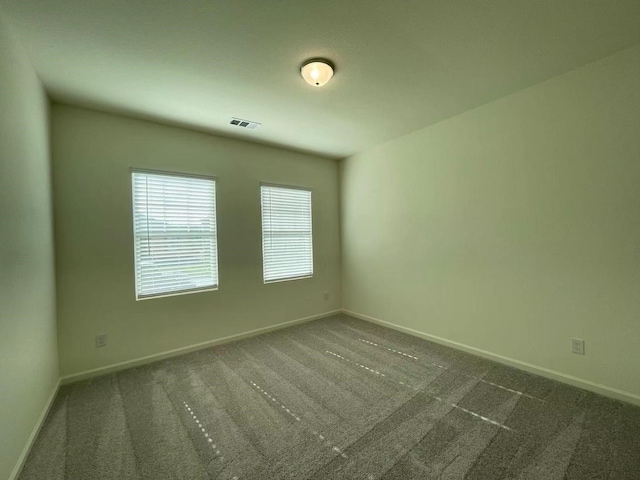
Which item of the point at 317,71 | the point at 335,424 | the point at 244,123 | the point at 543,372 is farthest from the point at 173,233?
the point at 543,372

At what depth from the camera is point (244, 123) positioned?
9.78ft

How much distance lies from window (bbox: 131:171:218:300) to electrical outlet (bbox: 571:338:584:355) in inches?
140

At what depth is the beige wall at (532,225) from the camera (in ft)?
6.51

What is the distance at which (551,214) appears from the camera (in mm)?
2305

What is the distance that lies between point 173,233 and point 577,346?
13.0 feet

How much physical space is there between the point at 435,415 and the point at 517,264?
5.25 ft

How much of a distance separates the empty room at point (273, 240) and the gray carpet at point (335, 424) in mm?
18

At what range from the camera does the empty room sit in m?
1.56

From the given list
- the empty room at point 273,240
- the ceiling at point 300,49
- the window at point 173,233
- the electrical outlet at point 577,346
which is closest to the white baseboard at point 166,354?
the empty room at point 273,240

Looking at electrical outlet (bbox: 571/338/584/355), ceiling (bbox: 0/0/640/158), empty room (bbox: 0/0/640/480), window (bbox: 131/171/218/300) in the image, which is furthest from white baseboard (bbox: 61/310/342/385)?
electrical outlet (bbox: 571/338/584/355)

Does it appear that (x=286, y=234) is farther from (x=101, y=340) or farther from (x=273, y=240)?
(x=101, y=340)

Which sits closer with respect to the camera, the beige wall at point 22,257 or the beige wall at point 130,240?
the beige wall at point 22,257

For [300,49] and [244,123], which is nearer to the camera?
[300,49]

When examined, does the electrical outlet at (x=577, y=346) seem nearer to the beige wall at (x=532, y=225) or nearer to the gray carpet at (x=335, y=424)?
the beige wall at (x=532, y=225)
